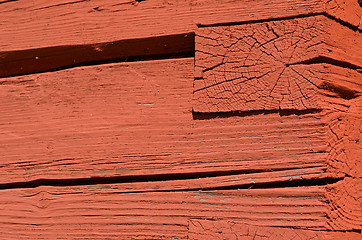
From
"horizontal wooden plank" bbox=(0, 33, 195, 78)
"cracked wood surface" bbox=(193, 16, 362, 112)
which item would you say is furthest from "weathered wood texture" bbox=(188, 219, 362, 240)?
"horizontal wooden plank" bbox=(0, 33, 195, 78)

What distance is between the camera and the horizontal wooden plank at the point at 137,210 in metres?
1.24

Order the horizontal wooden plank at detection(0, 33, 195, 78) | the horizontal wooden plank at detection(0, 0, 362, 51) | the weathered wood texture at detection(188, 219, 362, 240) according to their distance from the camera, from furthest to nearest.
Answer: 1. the horizontal wooden plank at detection(0, 33, 195, 78)
2. the horizontal wooden plank at detection(0, 0, 362, 51)
3. the weathered wood texture at detection(188, 219, 362, 240)

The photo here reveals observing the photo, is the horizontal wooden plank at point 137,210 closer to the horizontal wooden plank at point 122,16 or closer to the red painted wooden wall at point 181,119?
the red painted wooden wall at point 181,119

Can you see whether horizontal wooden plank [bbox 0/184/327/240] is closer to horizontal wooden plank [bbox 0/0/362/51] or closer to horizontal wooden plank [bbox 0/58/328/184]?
horizontal wooden plank [bbox 0/58/328/184]

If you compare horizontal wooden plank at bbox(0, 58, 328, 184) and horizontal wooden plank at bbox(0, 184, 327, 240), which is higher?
horizontal wooden plank at bbox(0, 58, 328, 184)

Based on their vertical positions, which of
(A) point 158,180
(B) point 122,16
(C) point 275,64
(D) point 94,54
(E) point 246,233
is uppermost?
(B) point 122,16

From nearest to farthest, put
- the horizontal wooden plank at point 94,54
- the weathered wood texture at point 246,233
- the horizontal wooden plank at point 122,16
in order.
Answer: the weathered wood texture at point 246,233 < the horizontal wooden plank at point 122,16 < the horizontal wooden plank at point 94,54

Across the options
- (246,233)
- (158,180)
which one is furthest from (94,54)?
(246,233)

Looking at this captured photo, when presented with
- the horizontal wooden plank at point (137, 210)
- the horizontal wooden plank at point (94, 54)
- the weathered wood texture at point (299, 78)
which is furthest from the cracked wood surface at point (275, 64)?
the horizontal wooden plank at point (137, 210)

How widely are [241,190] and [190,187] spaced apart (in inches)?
6.4

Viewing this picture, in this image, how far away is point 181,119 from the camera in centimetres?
138

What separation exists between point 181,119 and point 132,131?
17cm

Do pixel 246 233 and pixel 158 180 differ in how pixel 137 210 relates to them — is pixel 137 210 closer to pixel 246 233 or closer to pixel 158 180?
pixel 158 180

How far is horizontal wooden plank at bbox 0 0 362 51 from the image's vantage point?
4.29 ft
